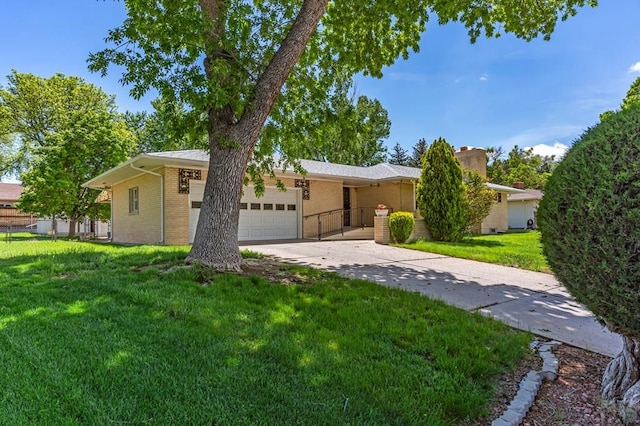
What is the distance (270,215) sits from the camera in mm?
14227

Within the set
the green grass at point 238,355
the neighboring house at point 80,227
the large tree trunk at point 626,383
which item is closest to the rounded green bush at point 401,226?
the green grass at point 238,355

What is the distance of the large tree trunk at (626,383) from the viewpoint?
7.25 feet

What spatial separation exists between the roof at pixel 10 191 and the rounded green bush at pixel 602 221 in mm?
41955

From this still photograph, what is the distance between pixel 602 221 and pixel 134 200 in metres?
15.5

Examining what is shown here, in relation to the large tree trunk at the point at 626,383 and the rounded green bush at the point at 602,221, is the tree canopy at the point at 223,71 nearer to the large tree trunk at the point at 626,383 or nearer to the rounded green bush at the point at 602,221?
the rounded green bush at the point at 602,221

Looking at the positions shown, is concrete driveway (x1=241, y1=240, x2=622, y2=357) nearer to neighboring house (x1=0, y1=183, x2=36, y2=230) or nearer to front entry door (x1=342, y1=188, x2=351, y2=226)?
front entry door (x1=342, y1=188, x2=351, y2=226)

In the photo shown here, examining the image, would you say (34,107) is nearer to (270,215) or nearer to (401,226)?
(270,215)

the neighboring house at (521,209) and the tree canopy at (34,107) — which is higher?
the tree canopy at (34,107)

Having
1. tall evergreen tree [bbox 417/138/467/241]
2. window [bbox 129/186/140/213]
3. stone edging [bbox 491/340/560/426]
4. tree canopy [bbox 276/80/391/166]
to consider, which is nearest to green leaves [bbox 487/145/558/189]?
tall evergreen tree [bbox 417/138/467/241]

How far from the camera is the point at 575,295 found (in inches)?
90.7

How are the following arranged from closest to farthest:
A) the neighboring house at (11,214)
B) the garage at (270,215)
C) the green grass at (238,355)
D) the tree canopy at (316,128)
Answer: the green grass at (238,355) < the tree canopy at (316,128) < the garage at (270,215) < the neighboring house at (11,214)

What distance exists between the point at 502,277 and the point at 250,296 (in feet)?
16.7

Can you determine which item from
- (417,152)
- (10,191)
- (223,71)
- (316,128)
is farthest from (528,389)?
(10,191)

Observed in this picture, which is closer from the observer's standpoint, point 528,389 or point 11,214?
point 528,389
